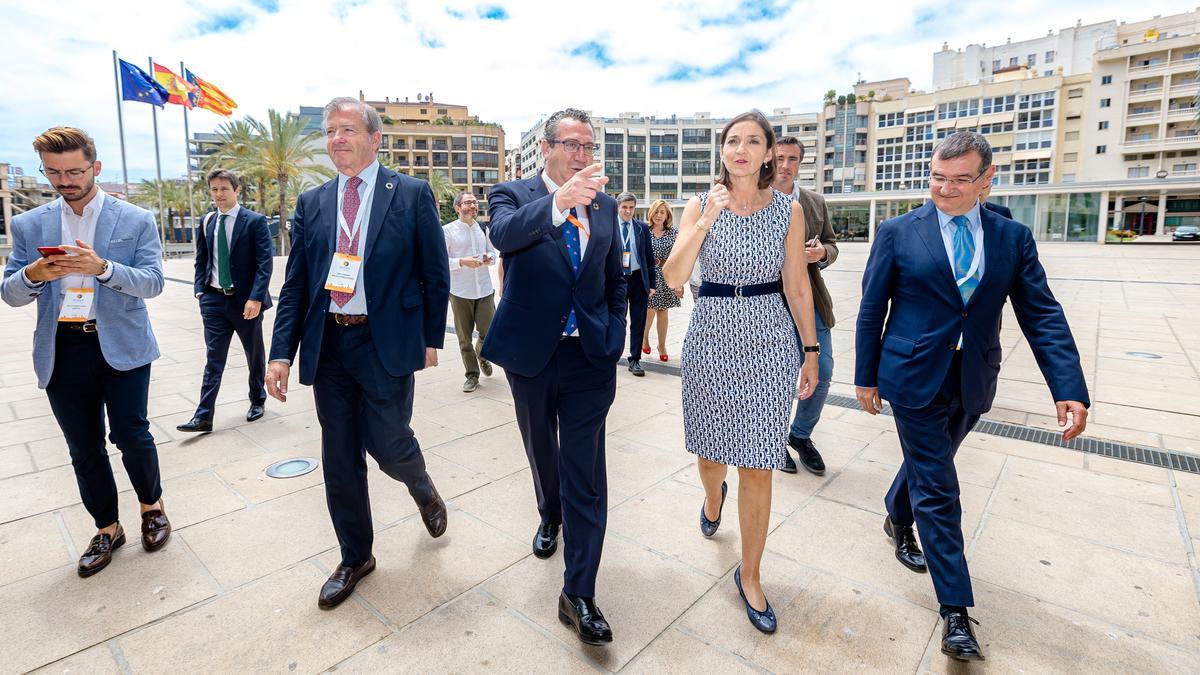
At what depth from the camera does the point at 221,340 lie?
4.98 meters

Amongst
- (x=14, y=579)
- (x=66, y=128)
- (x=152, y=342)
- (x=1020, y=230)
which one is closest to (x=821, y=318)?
(x=1020, y=230)

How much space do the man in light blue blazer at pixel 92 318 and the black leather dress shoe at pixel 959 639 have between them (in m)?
3.35

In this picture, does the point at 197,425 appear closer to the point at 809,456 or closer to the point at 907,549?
the point at 809,456

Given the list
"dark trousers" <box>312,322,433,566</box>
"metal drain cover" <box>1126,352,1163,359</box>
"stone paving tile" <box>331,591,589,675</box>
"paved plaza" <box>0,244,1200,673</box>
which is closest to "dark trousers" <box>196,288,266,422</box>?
"paved plaza" <box>0,244,1200,673</box>

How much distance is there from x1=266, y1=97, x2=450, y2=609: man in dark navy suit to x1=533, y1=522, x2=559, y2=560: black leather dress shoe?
28.9 inches

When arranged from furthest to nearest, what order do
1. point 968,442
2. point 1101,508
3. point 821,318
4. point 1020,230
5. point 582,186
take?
1. point 968,442
2. point 821,318
3. point 1101,508
4. point 1020,230
5. point 582,186

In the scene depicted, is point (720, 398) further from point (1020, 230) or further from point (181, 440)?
point (181, 440)

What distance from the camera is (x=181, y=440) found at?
4.61 m

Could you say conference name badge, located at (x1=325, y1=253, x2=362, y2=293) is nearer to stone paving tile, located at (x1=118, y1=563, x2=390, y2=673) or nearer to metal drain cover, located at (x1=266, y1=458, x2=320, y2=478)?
Answer: stone paving tile, located at (x1=118, y1=563, x2=390, y2=673)

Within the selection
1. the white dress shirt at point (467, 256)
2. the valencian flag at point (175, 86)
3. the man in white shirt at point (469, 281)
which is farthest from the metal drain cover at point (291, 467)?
the valencian flag at point (175, 86)

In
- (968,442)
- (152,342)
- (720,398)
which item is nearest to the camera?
(720,398)

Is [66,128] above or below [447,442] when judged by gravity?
above

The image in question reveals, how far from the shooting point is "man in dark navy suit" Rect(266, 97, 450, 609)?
2.53m

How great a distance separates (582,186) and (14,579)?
3.00m
